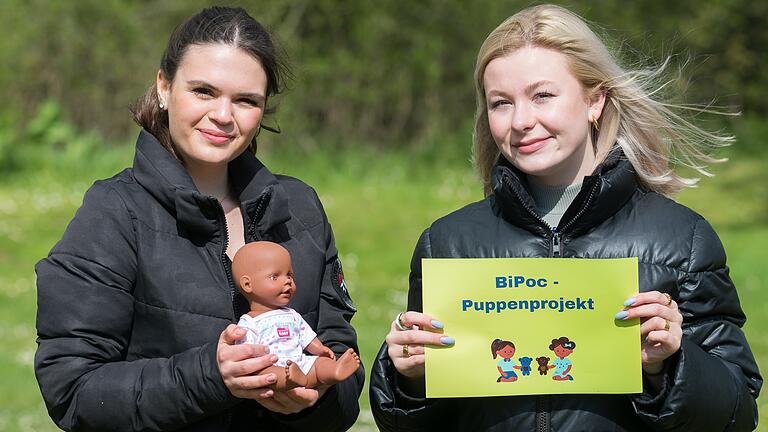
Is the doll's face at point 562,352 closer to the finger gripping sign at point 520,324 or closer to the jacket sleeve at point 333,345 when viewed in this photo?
the finger gripping sign at point 520,324

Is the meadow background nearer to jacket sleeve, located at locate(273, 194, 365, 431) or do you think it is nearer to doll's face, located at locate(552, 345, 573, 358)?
jacket sleeve, located at locate(273, 194, 365, 431)

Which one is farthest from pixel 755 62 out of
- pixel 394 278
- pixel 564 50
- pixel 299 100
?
pixel 564 50

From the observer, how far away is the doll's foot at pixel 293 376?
2641mm

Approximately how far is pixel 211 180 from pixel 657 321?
1214mm

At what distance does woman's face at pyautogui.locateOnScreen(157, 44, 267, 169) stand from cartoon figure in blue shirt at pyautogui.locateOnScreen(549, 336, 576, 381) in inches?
36.6

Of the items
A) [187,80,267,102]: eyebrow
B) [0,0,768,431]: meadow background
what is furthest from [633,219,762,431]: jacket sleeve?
[0,0,768,431]: meadow background

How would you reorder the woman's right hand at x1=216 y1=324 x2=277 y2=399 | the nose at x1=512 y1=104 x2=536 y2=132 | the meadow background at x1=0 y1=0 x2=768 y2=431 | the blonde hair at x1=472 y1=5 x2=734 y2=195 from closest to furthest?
the woman's right hand at x1=216 y1=324 x2=277 y2=399, the nose at x1=512 y1=104 x2=536 y2=132, the blonde hair at x1=472 y1=5 x2=734 y2=195, the meadow background at x1=0 y1=0 x2=768 y2=431

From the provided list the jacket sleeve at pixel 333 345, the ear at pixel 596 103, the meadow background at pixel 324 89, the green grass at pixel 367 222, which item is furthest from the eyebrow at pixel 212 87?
the meadow background at pixel 324 89

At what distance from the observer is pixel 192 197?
9.39 ft

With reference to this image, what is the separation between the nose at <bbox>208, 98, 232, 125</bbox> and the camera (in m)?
2.89

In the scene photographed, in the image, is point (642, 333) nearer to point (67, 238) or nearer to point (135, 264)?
point (135, 264)

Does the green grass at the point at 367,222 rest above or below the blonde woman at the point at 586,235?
above

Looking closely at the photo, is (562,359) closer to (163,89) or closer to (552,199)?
(552,199)

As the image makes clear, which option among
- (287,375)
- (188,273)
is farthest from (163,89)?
(287,375)
